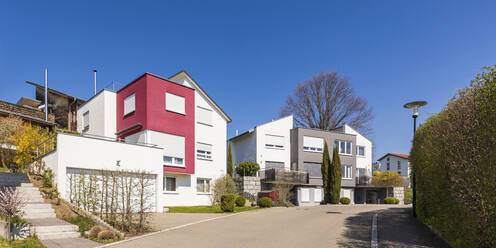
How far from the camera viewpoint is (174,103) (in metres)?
22.7

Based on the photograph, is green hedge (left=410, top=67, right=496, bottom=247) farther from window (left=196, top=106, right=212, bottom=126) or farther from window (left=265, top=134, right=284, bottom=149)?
window (left=265, top=134, right=284, bottom=149)

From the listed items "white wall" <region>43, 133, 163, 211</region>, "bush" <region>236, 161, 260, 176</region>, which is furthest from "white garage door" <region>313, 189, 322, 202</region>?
"white wall" <region>43, 133, 163, 211</region>

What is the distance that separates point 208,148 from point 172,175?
4137 millimetres

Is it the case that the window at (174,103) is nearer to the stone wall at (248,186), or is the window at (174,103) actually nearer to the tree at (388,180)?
the stone wall at (248,186)

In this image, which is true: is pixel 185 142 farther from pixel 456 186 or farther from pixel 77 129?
pixel 456 186

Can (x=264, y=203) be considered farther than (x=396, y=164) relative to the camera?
No

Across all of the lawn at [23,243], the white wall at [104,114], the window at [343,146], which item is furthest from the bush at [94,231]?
the window at [343,146]

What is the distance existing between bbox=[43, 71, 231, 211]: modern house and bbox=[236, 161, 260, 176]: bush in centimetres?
366

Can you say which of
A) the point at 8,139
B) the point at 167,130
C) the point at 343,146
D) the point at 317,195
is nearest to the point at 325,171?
the point at 317,195

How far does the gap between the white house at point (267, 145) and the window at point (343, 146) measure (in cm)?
605

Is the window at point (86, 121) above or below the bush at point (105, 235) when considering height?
above

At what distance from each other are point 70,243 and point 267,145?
2516 cm

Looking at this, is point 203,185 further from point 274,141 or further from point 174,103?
point 274,141

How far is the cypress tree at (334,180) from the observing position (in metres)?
31.8
